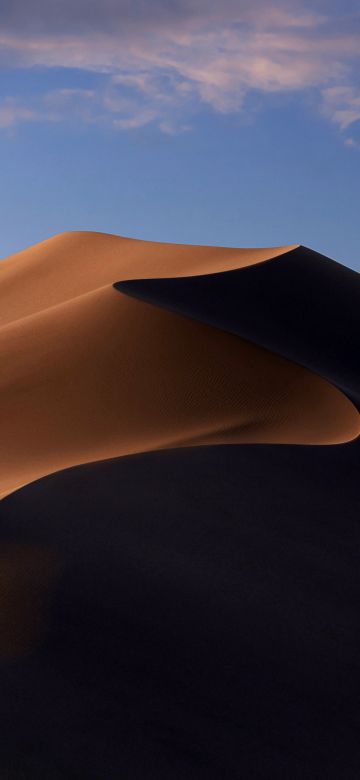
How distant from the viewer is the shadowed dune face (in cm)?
1409

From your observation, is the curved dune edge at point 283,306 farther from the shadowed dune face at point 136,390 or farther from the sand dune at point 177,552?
the shadowed dune face at point 136,390

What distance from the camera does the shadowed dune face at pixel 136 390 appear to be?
46.2 feet

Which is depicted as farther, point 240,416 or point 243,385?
point 243,385

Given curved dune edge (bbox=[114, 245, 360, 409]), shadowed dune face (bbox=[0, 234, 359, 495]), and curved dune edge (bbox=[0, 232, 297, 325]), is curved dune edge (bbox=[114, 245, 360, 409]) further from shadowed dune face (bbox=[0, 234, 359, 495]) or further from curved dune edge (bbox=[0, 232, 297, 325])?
curved dune edge (bbox=[0, 232, 297, 325])

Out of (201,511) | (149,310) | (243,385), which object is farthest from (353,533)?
(149,310)

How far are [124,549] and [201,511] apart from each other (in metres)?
1.50

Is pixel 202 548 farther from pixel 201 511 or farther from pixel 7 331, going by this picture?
pixel 7 331

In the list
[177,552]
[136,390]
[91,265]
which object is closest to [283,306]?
[136,390]

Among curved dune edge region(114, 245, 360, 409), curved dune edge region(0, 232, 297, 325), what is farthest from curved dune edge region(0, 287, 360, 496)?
curved dune edge region(0, 232, 297, 325)

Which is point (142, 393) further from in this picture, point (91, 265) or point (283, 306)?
point (91, 265)

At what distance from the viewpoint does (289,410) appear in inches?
605

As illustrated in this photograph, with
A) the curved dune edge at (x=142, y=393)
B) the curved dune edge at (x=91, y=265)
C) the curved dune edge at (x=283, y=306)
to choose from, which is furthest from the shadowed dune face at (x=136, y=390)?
the curved dune edge at (x=91, y=265)

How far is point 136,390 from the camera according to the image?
16.3 m

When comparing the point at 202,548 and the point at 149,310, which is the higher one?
the point at 149,310
